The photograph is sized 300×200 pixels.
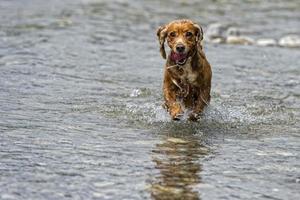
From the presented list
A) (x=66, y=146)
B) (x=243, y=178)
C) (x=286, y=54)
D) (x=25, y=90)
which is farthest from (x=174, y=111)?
(x=286, y=54)

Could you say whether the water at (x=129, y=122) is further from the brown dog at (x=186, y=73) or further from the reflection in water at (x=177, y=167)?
the brown dog at (x=186, y=73)

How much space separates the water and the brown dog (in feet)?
0.68

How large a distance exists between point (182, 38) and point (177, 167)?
1.93 m

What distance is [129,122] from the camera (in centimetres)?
828

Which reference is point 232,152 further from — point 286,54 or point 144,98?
point 286,54

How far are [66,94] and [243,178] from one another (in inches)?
161

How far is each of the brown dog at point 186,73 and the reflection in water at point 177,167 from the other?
63 centimetres

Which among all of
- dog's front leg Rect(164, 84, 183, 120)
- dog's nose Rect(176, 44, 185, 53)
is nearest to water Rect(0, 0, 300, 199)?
dog's front leg Rect(164, 84, 183, 120)

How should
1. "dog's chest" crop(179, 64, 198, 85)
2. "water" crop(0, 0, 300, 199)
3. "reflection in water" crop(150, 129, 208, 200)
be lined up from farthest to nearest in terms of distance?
1. "dog's chest" crop(179, 64, 198, 85)
2. "water" crop(0, 0, 300, 199)
3. "reflection in water" crop(150, 129, 208, 200)

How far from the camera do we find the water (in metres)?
5.98

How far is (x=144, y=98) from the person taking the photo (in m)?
9.89

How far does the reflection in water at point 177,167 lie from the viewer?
576cm

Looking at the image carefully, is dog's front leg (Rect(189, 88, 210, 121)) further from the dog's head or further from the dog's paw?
the dog's head

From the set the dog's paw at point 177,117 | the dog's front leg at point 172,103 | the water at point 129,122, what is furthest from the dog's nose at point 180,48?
the water at point 129,122
